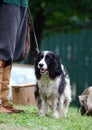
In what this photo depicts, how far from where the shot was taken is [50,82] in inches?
405

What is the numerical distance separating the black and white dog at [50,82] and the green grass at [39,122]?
0.19m

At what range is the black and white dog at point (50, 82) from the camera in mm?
10242

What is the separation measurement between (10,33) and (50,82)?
1049 mm

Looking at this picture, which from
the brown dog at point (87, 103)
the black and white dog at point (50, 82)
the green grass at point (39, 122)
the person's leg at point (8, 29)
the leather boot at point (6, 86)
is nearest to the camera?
the green grass at point (39, 122)

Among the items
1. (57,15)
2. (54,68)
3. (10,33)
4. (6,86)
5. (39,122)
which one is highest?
(10,33)

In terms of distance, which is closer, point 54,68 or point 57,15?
point 54,68

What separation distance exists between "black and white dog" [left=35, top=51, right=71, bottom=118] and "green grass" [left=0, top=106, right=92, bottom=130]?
19 cm

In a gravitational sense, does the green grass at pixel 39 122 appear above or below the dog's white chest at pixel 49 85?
below

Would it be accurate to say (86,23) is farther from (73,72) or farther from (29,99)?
(29,99)

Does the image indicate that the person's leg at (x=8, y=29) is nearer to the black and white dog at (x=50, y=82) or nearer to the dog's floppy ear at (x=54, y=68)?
the black and white dog at (x=50, y=82)

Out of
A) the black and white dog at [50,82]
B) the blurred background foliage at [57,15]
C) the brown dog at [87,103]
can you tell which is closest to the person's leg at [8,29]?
the black and white dog at [50,82]

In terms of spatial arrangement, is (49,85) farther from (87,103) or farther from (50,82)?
(87,103)

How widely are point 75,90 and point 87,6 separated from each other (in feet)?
12.6

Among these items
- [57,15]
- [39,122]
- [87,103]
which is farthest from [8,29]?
[57,15]
